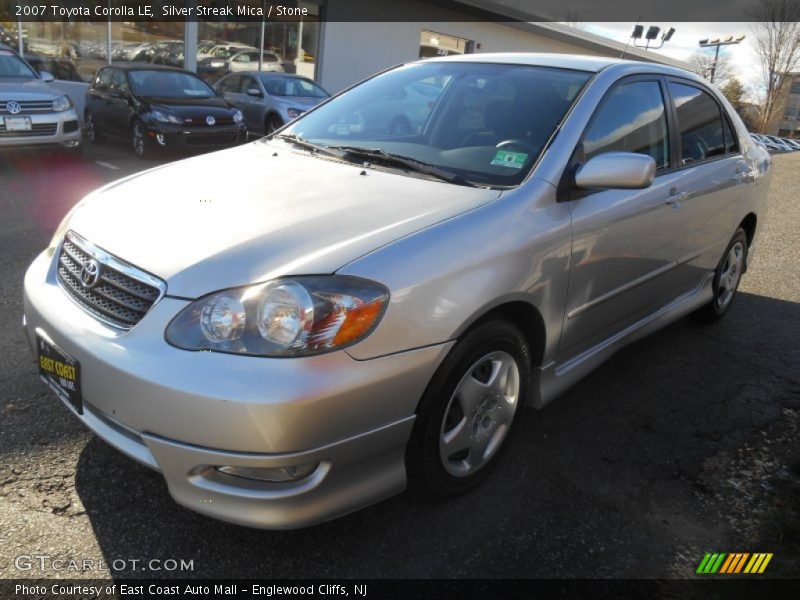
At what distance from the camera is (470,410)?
2.50m

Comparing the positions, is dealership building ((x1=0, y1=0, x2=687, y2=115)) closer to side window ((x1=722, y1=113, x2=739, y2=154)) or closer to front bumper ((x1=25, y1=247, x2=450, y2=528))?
side window ((x1=722, y1=113, x2=739, y2=154))

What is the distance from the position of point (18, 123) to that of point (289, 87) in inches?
223

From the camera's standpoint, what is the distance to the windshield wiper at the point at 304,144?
3.23m

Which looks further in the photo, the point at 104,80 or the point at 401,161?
the point at 104,80

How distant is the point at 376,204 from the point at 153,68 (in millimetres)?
9967

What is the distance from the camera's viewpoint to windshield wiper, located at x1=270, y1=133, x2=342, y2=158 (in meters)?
3.23

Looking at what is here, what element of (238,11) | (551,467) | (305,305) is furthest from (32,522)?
(238,11)

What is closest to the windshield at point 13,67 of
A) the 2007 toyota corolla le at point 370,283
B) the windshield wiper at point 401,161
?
the 2007 toyota corolla le at point 370,283

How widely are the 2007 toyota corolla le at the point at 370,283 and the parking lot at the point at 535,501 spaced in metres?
0.25

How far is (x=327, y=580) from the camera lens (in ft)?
7.20

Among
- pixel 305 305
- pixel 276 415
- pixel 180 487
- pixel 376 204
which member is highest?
pixel 376 204

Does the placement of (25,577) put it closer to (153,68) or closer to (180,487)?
(180,487)

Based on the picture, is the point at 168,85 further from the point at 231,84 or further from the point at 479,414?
the point at 479,414

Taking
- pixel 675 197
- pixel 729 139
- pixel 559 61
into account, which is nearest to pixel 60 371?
pixel 559 61
